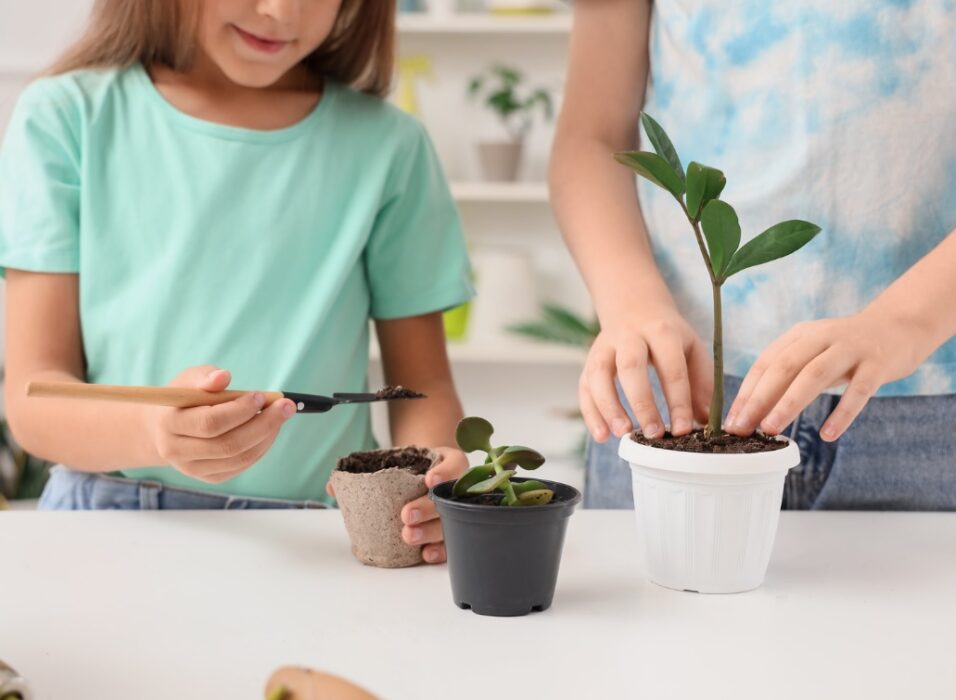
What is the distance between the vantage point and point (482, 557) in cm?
74

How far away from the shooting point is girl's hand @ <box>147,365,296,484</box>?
0.83m

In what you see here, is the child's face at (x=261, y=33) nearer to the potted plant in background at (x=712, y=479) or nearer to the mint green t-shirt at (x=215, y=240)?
the mint green t-shirt at (x=215, y=240)

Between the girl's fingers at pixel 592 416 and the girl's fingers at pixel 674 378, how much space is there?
6 centimetres

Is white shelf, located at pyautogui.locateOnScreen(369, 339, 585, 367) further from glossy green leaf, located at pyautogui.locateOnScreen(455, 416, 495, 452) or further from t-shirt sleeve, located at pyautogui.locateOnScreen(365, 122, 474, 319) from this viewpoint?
glossy green leaf, located at pyautogui.locateOnScreen(455, 416, 495, 452)

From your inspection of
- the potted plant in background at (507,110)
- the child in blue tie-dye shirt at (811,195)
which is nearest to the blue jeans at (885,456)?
the child in blue tie-dye shirt at (811,195)

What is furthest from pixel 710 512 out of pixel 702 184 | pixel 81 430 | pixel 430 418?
pixel 81 430

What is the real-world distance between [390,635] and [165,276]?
2.09 feet

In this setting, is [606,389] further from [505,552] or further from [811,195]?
[811,195]

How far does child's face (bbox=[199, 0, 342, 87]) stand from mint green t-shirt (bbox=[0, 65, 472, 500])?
98 millimetres

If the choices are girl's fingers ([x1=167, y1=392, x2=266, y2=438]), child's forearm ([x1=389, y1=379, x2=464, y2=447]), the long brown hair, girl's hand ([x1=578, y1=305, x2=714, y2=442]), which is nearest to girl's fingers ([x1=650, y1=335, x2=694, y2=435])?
girl's hand ([x1=578, y1=305, x2=714, y2=442])

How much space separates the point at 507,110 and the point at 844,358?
2.27 meters

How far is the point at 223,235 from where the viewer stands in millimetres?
1224

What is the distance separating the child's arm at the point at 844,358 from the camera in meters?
0.80

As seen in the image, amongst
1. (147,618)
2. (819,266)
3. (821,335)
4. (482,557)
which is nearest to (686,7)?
(819,266)
